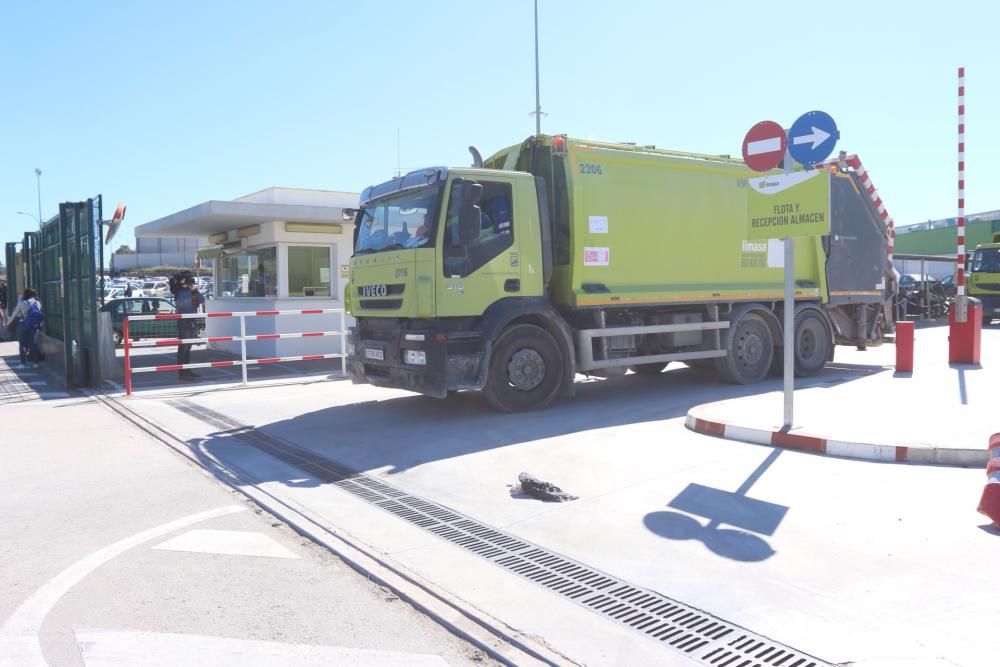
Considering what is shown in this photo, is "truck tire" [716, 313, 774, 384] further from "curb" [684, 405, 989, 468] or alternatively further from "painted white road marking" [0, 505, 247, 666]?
"painted white road marking" [0, 505, 247, 666]

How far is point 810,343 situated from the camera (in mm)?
12273

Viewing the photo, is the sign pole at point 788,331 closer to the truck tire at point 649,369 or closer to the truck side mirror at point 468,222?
the truck side mirror at point 468,222

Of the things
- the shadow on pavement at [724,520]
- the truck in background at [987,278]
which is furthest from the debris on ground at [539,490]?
the truck in background at [987,278]

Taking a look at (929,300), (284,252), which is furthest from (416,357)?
(929,300)

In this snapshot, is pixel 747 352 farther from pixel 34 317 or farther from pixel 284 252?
pixel 34 317

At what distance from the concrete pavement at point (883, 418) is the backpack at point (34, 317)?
50.2ft

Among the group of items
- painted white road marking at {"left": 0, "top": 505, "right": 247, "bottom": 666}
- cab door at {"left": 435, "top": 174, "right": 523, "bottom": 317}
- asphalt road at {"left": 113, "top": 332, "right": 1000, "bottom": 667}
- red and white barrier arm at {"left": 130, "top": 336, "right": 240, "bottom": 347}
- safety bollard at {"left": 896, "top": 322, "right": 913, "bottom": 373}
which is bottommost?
painted white road marking at {"left": 0, "top": 505, "right": 247, "bottom": 666}

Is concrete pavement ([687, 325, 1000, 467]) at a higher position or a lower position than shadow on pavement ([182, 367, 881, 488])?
higher

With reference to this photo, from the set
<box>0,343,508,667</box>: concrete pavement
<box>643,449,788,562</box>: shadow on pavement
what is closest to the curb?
<box>643,449,788,562</box>: shadow on pavement

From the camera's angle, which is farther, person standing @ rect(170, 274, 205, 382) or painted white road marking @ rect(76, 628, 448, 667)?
person standing @ rect(170, 274, 205, 382)

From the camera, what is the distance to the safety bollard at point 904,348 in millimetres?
12070

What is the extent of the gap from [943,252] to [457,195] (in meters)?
57.9

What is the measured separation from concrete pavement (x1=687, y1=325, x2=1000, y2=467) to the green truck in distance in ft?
5.01

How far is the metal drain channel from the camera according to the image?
11.1ft
